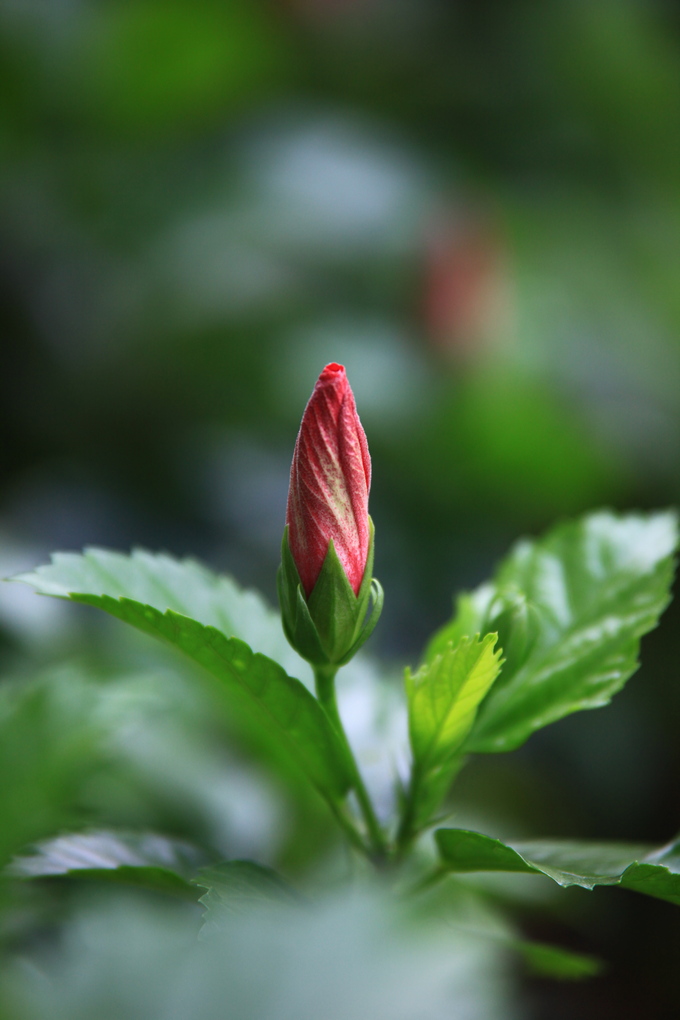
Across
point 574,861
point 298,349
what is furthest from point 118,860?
point 298,349

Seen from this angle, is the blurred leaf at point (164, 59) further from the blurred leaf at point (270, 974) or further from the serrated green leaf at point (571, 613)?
the blurred leaf at point (270, 974)

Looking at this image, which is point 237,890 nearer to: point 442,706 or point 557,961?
point 442,706

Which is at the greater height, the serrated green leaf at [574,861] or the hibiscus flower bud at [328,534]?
the hibiscus flower bud at [328,534]

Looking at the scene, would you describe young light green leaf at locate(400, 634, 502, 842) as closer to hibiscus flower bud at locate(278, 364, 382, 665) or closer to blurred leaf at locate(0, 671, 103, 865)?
hibiscus flower bud at locate(278, 364, 382, 665)

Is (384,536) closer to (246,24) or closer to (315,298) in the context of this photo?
(315,298)

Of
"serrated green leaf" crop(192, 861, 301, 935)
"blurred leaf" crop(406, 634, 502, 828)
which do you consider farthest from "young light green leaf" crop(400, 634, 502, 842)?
"serrated green leaf" crop(192, 861, 301, 935)

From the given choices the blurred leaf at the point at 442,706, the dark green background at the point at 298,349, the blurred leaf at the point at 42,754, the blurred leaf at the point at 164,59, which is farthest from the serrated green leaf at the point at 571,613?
the blurred leaf at the point at 164,59

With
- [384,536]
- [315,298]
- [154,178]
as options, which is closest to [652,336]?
[315,298]
